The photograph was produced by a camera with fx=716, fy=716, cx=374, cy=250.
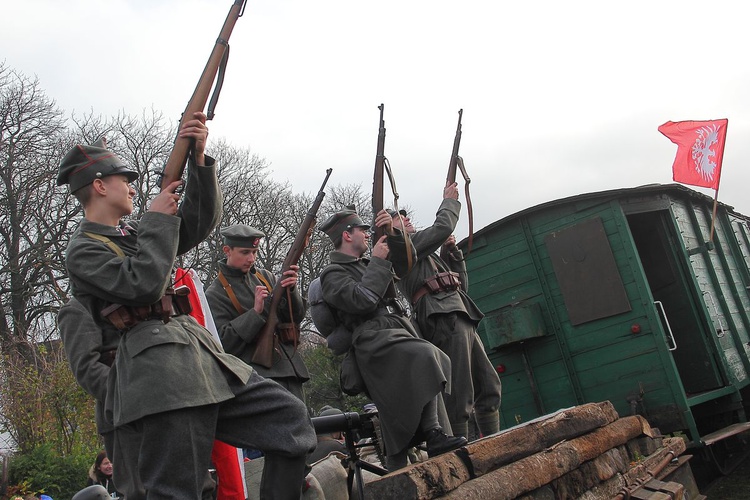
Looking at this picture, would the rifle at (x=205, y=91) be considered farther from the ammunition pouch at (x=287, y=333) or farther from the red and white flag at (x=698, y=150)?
the red and white flag at (x=698, y=150)

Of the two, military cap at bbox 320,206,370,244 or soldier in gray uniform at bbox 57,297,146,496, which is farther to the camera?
military cap at bbox 320,206,370,244

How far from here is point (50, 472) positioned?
10188 millimetres

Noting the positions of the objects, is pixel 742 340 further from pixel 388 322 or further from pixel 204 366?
pixel 204 366

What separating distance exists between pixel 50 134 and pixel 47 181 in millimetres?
1749

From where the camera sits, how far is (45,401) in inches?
491

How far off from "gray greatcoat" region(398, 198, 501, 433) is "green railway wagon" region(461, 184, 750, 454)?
2.71m

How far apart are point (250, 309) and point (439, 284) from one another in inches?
56.9

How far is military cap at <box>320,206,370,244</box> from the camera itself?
521 centimetres

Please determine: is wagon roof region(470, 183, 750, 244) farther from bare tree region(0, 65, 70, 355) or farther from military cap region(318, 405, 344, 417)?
bare tree region(0, 65, 70, 355)

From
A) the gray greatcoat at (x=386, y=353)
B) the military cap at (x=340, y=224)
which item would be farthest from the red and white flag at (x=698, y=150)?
the gray greatcoat at (x=386, y=353)

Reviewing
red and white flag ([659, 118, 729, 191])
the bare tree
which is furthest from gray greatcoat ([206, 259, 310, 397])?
the bare tree

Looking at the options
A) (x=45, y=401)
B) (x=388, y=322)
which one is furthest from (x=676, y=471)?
(x=45, y=401)

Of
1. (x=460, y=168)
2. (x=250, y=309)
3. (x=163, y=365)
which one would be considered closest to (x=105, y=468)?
(x=250, y=309)

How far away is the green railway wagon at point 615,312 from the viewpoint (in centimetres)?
761
